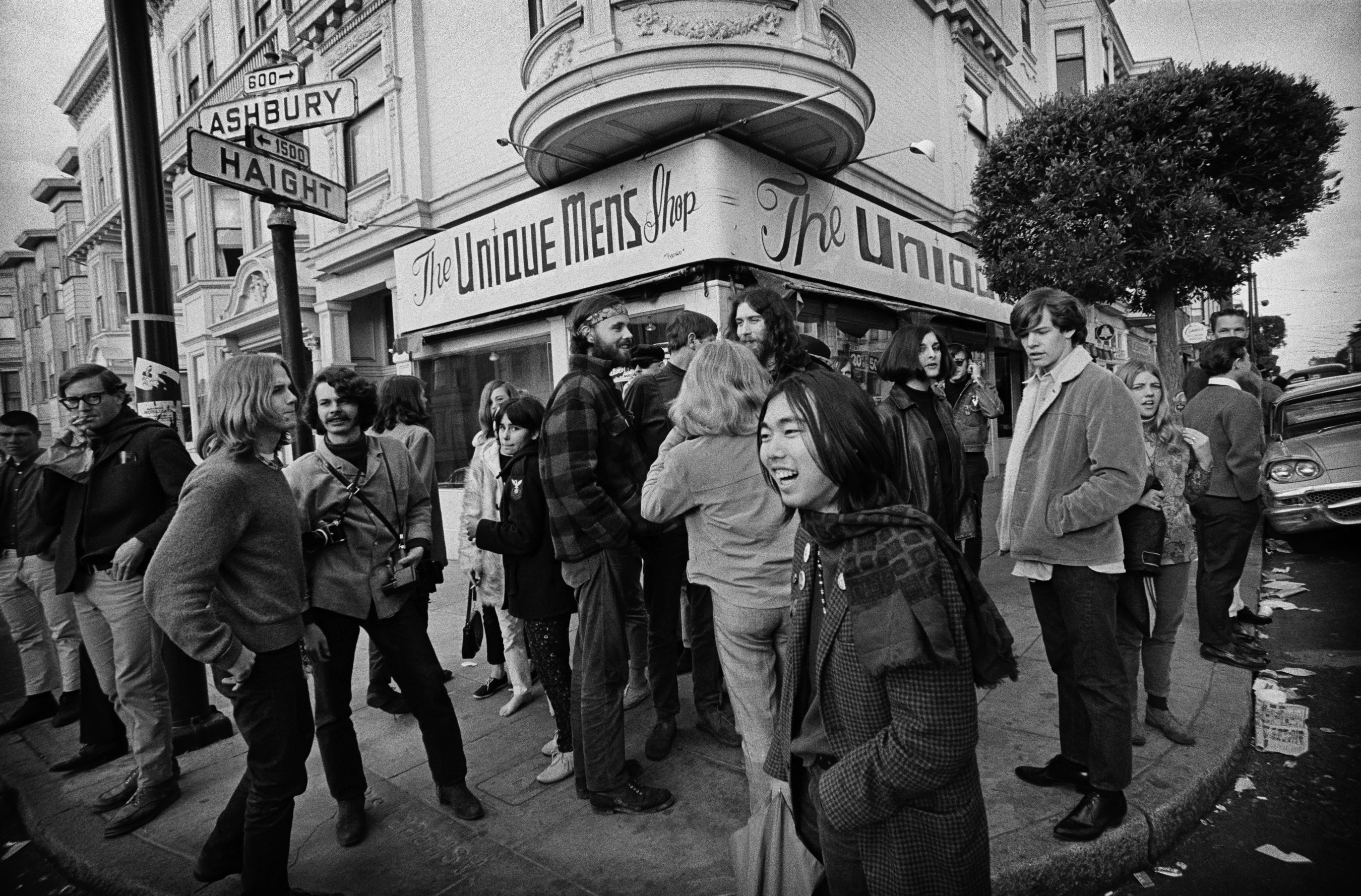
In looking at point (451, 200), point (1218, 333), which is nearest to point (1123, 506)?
point (1218, 333)

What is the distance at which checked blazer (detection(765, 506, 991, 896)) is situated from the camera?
1337 millimetres

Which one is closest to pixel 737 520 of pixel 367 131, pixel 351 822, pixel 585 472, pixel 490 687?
pixel 585 472

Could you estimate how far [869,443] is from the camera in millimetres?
1520

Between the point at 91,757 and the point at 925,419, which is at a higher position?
the point at 925,419

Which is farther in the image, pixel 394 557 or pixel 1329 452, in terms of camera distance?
pixel 1329 452

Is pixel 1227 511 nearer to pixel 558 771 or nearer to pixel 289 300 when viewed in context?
pixel 558 771

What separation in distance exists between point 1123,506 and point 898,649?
5.49 ft

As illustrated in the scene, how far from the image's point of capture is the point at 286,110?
4.78 metres

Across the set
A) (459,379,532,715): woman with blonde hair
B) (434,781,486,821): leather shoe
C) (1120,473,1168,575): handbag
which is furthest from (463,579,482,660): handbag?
(1120,473,1168,575): handbag

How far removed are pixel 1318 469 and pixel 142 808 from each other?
953cm

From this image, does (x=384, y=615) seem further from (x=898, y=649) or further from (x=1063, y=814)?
(x=1063, y=814)

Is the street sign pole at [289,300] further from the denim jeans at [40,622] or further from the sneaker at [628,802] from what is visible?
the sneaker at [628,802]

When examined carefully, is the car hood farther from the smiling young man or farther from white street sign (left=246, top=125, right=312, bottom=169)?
the smiling young man

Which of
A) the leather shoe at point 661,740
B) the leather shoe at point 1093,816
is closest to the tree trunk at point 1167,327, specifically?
the leather shoe at point 1093,816
